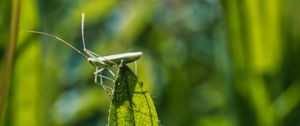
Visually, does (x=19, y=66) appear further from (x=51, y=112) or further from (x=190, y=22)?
(x=190, y=22)

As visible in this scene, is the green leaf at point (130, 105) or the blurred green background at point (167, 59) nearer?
the green leaf at point (130, 105)

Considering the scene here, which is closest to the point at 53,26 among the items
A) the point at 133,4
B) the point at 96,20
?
the point at 96,20

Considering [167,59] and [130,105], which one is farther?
[167,59]

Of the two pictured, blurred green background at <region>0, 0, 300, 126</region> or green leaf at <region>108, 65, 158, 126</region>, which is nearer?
green leaf at <region>108, 65, 158, 126</region>
